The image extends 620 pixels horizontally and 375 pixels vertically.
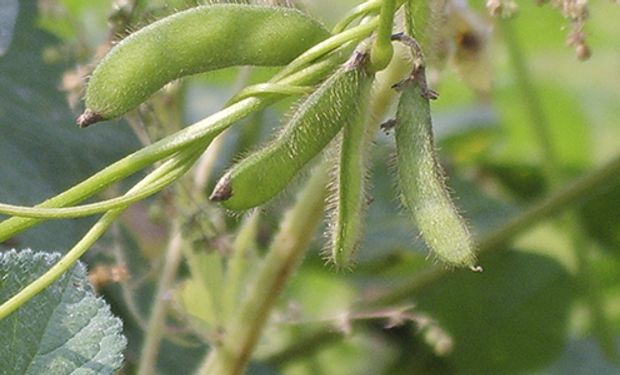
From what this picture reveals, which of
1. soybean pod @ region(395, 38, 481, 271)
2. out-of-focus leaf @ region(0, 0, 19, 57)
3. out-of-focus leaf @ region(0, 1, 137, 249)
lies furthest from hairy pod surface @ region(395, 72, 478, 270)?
out-of-focus leaf @ region(0, 1, 137, 249)

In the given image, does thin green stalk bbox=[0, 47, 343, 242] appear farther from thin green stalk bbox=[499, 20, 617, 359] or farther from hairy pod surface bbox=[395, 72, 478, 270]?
thin green stalk bbox=[499, 20, 617, 359]

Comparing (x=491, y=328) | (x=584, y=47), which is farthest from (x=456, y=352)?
(x=584, y=47)

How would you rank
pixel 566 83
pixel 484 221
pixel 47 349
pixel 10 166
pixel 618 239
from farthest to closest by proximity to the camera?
pixel 566 83 → pixel 618 239 → pixel 484 221 → pixel 10 166 → pixel 47 349

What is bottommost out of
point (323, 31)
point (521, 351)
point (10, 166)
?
point (521, 351)

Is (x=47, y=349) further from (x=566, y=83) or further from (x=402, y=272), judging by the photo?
(x=566, y=83)

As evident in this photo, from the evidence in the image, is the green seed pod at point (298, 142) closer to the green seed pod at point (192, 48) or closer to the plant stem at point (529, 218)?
A: the green seed pod at point (192, 48)

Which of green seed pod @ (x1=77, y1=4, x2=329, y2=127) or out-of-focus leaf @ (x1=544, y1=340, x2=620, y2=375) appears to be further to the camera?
out-of-focus leaf @ (x1=544, y1=340, x2=620, y2=375)

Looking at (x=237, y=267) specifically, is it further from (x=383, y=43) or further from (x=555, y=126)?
(x=555, y=126)
